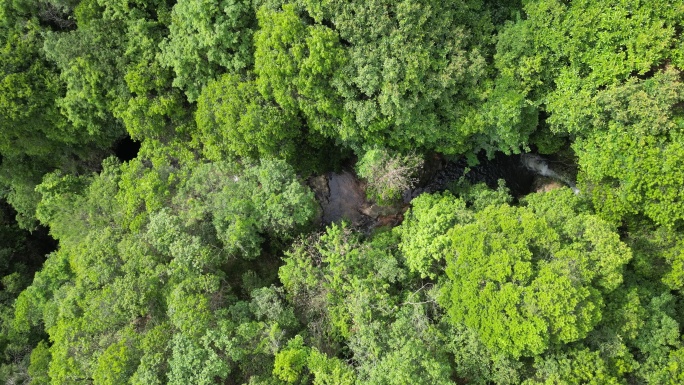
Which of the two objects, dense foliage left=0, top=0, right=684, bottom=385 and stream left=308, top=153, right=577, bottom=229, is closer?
dense foliage left=0, top=0, right=684, bottom=385

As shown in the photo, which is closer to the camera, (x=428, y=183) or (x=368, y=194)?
(x=368, y=194)

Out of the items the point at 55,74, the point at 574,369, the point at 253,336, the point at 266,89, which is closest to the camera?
the point at 574,369

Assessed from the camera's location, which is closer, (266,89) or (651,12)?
(651,12)

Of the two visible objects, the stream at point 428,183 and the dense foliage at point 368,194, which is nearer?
the dense foliage at point 368,194

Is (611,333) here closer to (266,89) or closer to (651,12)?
(651,12)

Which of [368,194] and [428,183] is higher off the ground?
[368,194]

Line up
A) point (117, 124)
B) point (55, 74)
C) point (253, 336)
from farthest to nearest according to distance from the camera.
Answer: point (117, 124) < point (55, 74) < point (253, 336)

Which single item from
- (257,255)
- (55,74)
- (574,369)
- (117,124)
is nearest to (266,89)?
(257,255)

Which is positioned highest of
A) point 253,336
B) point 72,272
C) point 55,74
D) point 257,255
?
point 55,74
